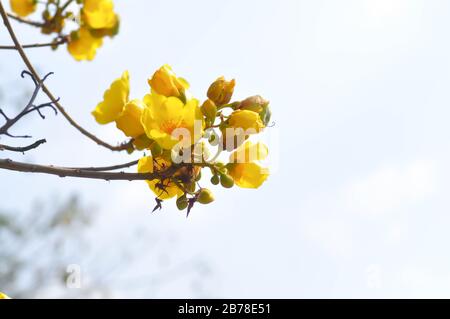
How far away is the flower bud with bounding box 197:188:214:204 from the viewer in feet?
6.51

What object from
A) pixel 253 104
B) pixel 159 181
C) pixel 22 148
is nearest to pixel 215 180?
pixel 159 181

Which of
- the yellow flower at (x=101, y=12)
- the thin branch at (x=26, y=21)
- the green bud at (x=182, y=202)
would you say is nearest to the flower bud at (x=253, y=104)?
the green bud at (x=182, y=202)

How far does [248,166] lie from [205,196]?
21cm

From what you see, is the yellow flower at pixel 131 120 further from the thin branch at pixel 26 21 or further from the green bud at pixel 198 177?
the thin branch at pixel 26 21

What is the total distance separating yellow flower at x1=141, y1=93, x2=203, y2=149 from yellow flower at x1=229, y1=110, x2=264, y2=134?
11 centimetres

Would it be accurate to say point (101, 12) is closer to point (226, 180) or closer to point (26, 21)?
point (26, 21)

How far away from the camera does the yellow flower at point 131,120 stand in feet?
6.48

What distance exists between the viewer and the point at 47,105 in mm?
2033

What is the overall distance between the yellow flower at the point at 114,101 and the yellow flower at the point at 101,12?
231mm

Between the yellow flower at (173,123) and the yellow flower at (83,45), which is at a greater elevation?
the yellow flower at (83,45)

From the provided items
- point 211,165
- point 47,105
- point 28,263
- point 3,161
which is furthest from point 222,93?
point 28,263

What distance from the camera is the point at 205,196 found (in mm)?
1983
